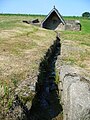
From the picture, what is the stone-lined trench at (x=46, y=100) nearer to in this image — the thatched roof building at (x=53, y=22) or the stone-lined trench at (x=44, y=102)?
the stone-lined trench at (x=44, y=102)

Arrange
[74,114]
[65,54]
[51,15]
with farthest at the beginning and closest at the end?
1. [51,15]
2. [65,54]
3. [74,114]

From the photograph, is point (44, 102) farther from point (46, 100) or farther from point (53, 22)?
point (53, 22)

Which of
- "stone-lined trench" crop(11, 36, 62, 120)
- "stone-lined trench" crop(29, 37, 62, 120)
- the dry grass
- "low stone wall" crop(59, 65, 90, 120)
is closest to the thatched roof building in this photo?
the dry grass

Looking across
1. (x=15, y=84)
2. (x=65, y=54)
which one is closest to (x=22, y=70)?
(x=15, y=84)

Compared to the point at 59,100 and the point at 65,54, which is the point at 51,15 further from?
the point at 59,100

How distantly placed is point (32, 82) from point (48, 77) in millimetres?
4365

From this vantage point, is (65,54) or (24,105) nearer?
(24,105)

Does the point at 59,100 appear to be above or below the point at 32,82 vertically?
below

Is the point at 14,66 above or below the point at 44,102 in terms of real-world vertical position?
above

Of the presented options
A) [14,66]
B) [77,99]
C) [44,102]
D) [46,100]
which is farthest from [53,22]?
[77,99]

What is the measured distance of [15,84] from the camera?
13383 mm

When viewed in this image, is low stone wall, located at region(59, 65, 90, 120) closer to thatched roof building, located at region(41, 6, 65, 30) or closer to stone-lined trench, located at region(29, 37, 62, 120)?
stone-lined trench, located at region(29, 37, 62, 120)

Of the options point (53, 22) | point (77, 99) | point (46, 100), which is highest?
point (77, 99)

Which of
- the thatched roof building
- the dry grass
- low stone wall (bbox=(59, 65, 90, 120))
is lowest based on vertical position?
the thatched roof building
